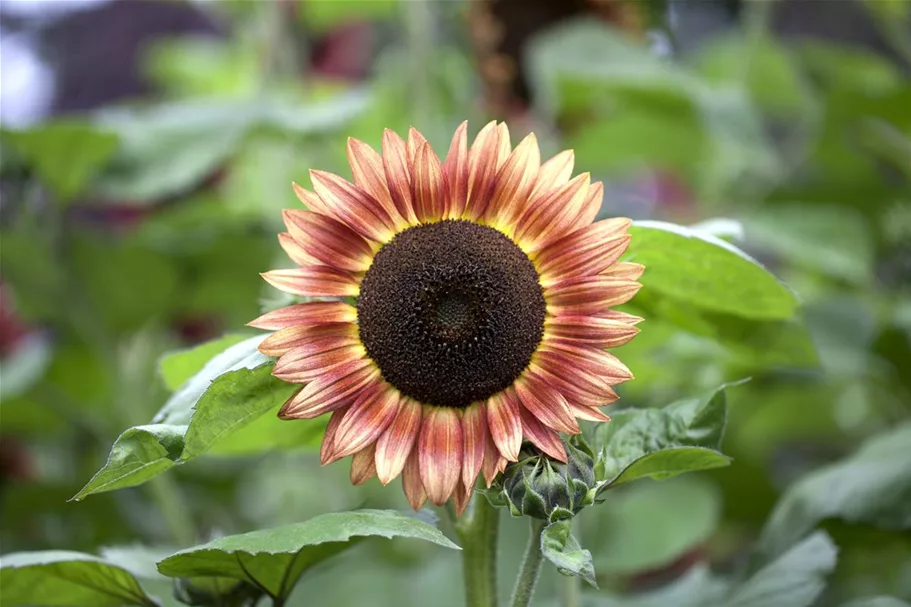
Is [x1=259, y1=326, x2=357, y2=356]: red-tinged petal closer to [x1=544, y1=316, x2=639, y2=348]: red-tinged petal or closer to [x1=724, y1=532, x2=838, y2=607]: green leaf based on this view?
[x1=544, y1=316, x2=639, y2=348]: red-tinged petal

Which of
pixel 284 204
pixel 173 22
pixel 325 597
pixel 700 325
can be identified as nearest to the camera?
pixel 700 325

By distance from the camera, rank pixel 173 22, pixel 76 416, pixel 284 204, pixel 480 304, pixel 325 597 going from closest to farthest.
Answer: pixel 480 304
pixel 325 597
pixel 76 416
pixel 284 204
pixel 173 22

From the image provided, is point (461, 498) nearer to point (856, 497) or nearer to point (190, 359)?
point (190, 359)

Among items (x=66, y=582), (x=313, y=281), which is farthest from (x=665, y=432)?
(x=66, y=582)

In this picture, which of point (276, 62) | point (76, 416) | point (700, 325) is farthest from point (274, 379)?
point (276, 62)

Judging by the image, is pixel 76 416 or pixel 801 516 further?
pixel 76 416

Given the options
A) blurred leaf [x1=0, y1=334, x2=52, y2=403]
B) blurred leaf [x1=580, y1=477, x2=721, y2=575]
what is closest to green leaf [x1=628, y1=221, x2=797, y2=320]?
blurred leaf [x1=580, y1=477, x2=721, y2=575]

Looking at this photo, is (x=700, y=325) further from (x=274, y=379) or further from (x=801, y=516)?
(x=274, y=379)
